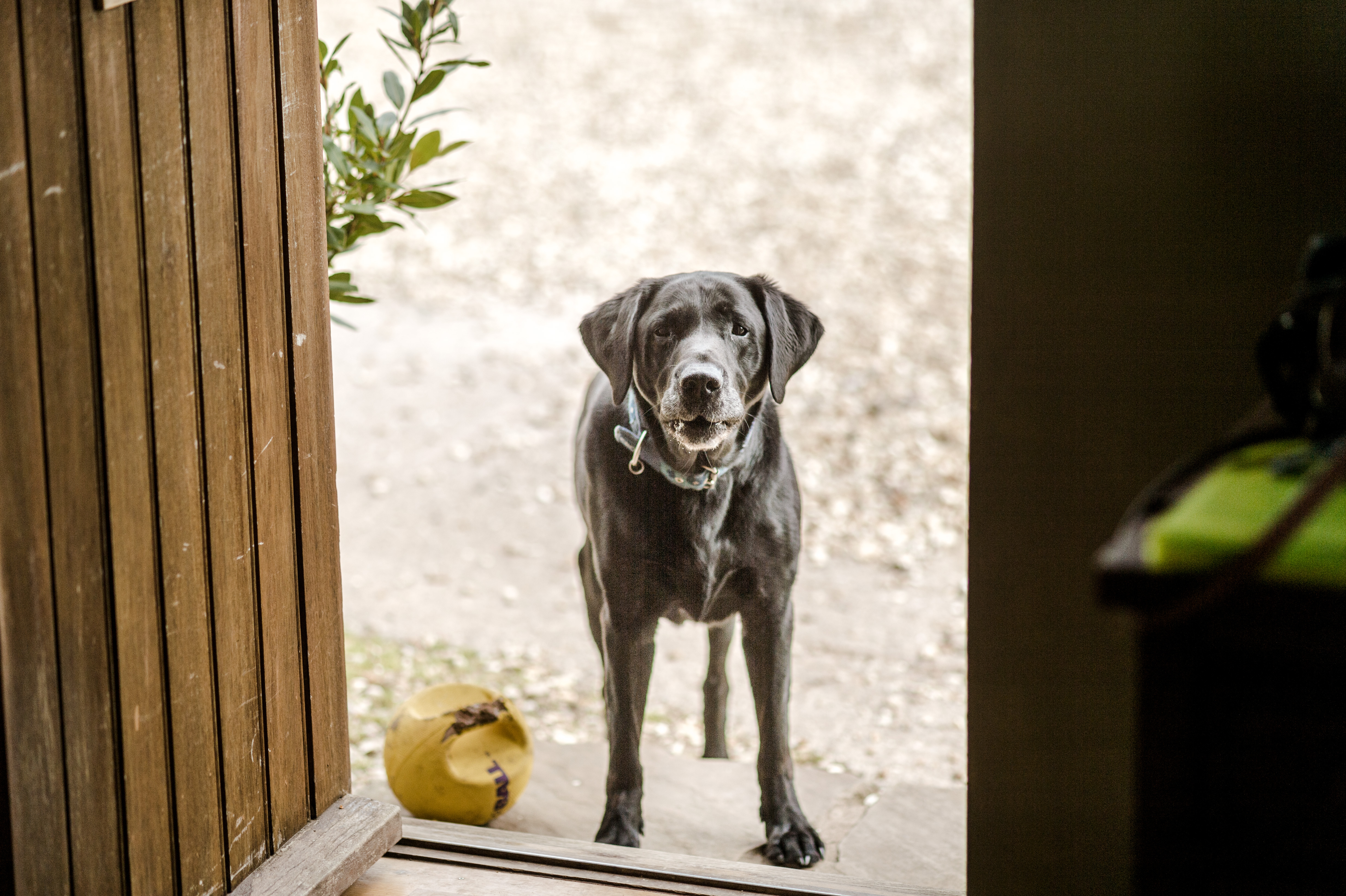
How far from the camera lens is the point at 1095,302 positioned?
6.29 feet

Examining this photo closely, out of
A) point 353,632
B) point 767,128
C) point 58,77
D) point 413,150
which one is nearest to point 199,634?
point 58,77

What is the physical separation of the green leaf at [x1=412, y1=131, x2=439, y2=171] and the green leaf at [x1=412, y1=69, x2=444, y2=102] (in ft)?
0.34

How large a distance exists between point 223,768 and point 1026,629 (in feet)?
4.55

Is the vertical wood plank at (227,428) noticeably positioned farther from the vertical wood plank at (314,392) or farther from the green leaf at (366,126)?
the green leaf at (366,126)

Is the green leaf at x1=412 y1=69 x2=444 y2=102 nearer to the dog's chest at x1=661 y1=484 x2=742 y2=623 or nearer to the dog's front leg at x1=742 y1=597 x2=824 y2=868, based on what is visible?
the dog's chest at x1=661 y1=484 x2=742 y2=623

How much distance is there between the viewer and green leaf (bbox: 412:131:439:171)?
253 centimetres

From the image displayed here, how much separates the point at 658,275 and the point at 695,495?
14.7 ft

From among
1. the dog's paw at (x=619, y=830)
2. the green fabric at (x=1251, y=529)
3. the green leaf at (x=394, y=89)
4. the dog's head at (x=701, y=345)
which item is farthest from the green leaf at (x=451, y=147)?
the green fabric at (x=1251, y=529)

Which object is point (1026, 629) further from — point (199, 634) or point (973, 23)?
point (199, 634)

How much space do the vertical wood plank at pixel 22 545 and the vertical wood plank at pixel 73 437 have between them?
18 mm

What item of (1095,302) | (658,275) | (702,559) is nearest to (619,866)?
(702,559)

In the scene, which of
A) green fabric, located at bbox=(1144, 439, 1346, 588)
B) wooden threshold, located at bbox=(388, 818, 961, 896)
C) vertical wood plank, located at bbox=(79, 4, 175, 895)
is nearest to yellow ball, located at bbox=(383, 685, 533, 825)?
wooden threshold, located at bbox=(388, 818, 961, 896)

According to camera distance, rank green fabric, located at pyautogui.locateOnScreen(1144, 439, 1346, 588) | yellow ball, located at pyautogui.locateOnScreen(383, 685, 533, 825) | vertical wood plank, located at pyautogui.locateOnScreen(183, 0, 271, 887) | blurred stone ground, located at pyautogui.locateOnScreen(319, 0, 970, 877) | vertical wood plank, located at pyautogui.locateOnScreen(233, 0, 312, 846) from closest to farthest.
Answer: green fabric, located at pyautogui.locateOnScreen(1144, 439, 1346, 588)
vertical wood plank, located at pyautogui.locateOnScreen(183, 0, 271, 887)
vertical wood plank, located at pyautogui.locateOnScreen(233, 0, 312, 846)
yellow ball, located at pyautogui.locateOnScreen(383, 685, 533, 825)
blurred stone ground, located at pyautogui.locateOnScreen(319, 0, 970, 877)

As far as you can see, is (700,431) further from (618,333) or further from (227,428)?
(227,428)
